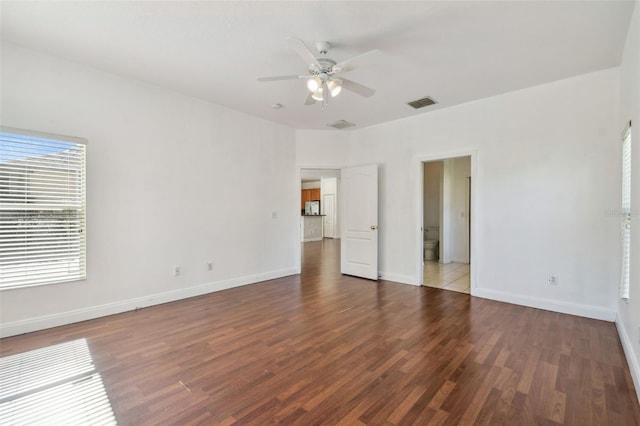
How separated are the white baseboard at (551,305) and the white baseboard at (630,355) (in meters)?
0.33

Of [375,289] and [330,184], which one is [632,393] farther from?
[330,184]

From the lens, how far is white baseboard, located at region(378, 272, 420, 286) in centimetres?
512

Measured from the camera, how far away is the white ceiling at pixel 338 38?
Answer: 7.92 feet

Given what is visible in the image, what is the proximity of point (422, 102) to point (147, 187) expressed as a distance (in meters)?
4.13

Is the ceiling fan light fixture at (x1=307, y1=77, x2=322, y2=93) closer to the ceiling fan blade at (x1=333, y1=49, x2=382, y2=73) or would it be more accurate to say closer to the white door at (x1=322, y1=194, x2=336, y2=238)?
the ceiling fan blade at (x1=333, y1=49, x2=382, y2=73)

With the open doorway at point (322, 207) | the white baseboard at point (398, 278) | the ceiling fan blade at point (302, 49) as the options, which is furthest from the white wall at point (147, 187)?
the open doorway at point (322, 207)

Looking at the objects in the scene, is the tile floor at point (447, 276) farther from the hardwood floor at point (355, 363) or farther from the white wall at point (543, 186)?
the hardwood floor at point (355, 363)

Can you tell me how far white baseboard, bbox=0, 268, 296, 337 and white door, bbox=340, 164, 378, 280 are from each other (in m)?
1.88

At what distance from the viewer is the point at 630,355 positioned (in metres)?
2.43

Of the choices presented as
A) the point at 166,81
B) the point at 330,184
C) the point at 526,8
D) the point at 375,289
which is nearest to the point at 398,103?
the point at 526,8

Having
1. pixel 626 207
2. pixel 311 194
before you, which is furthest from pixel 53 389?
pixel 311 194

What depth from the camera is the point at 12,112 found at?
9.92 feet

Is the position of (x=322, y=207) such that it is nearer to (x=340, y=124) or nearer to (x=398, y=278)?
(x=340, y=124)

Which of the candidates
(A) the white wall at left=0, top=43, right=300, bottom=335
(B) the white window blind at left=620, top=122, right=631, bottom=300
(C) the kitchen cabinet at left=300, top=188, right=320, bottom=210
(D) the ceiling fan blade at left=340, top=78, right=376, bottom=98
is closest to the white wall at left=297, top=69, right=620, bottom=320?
(B) the white window blind at left=620, top=122, right=631, bottom=300
